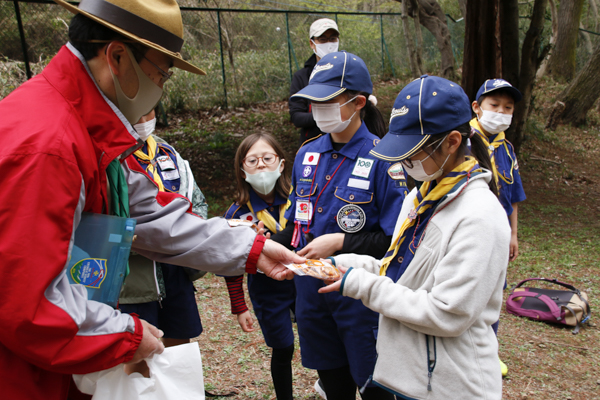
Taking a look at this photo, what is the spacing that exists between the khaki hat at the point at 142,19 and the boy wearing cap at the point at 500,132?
3022mm

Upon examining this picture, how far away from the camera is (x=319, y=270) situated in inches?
86.0

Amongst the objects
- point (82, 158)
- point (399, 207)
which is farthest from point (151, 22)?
point (399, 207)

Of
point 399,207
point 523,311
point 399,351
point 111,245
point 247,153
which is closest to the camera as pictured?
point 111,245

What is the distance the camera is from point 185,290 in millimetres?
3137

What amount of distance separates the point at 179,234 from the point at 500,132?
3251 millimetres

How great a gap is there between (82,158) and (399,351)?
142cm

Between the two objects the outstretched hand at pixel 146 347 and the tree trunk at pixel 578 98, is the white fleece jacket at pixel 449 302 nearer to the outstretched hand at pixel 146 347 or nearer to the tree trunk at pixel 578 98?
the outstretched hand at pixel 146 347

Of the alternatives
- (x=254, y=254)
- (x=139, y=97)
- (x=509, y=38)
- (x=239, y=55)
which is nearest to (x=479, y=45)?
(x=509, y=38)

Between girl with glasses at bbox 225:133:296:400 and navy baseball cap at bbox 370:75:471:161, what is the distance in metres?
1.45

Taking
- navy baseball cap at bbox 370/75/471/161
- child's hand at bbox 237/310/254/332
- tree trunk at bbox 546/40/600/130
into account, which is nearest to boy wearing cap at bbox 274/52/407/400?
navy baseball cap at bbox 370/75/471/161

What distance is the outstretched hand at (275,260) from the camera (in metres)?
2.46

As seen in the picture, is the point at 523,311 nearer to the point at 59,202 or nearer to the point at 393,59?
the point at 59,202

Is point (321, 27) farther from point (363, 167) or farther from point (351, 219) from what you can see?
point (351, 219)

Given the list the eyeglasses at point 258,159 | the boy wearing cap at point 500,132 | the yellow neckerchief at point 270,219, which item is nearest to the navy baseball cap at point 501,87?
the boy wearing cap at point 500,132
